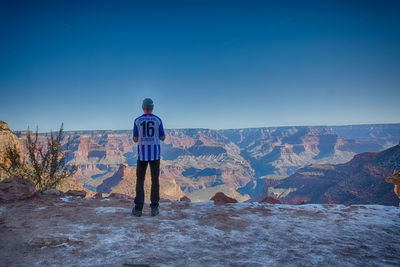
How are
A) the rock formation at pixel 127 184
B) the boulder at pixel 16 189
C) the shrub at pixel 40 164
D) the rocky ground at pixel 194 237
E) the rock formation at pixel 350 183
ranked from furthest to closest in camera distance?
1. the rock formation at pixel 127 184
2. the rock formation at pixel 350 183
3. the shrub at pixel 40 164
4. the boulder at pixel 16 189
5. the rocky ground at pixel 194 237

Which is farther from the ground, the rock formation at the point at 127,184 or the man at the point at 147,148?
the man at the point at 147,148

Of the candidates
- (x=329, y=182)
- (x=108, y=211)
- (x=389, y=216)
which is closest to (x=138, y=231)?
(x=108, y=211)

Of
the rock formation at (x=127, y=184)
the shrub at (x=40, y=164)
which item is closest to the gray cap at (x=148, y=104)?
the shrub at (x=40, y=164)

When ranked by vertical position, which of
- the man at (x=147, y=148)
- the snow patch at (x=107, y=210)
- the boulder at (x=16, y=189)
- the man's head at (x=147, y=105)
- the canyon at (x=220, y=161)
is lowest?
the canyon at (x=220, y=161)

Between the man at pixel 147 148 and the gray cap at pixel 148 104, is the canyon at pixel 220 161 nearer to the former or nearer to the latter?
the man at pixel 147 148

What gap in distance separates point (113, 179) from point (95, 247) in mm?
80427

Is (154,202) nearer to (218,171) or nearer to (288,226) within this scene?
(288,226)

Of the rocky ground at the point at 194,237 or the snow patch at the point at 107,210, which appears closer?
the rocky ground at the point at 194,237

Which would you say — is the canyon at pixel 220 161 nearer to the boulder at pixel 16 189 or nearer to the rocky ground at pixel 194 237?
the boulder at pixel 16 189

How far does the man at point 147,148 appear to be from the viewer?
373cm

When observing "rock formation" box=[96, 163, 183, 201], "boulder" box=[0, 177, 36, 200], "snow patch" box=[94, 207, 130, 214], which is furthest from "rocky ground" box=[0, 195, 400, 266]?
"rock formation" box=[96, 163, 183, 201]

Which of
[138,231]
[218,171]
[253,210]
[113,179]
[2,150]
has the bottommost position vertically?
[218,171]

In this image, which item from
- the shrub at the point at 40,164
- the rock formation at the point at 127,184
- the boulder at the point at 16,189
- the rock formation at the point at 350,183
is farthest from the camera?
the rock formation at the point at 127,184

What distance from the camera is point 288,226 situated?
325cm
